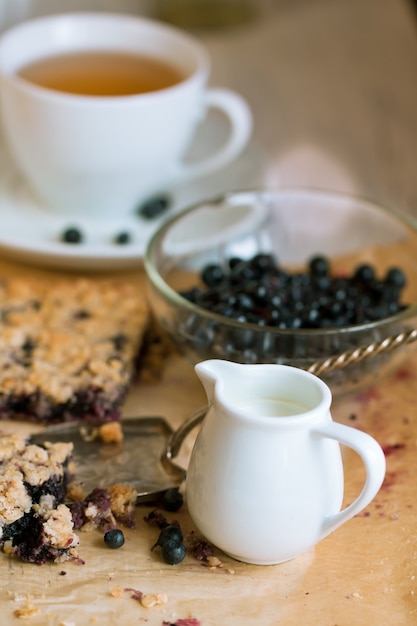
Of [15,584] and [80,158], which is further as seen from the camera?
[80,158]

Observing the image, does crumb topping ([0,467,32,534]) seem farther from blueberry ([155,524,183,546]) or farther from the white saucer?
the white saucer

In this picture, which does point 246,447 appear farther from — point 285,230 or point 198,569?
point 285,230

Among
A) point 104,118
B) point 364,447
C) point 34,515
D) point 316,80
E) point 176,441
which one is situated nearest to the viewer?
point 364,447

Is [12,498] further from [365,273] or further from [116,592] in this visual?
[365,273]

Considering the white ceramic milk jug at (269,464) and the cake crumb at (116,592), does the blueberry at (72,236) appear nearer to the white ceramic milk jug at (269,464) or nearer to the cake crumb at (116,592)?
the white ceramic milk jug at (269,464)

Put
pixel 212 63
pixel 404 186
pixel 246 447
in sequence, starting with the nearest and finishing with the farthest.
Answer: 1. pixel 246 447
2. pixel 404 186
3. pixel 212 63

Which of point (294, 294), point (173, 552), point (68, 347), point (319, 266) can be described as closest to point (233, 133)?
point (319, 266)

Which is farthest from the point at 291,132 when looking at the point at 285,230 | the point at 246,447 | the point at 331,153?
the point at 246,447
